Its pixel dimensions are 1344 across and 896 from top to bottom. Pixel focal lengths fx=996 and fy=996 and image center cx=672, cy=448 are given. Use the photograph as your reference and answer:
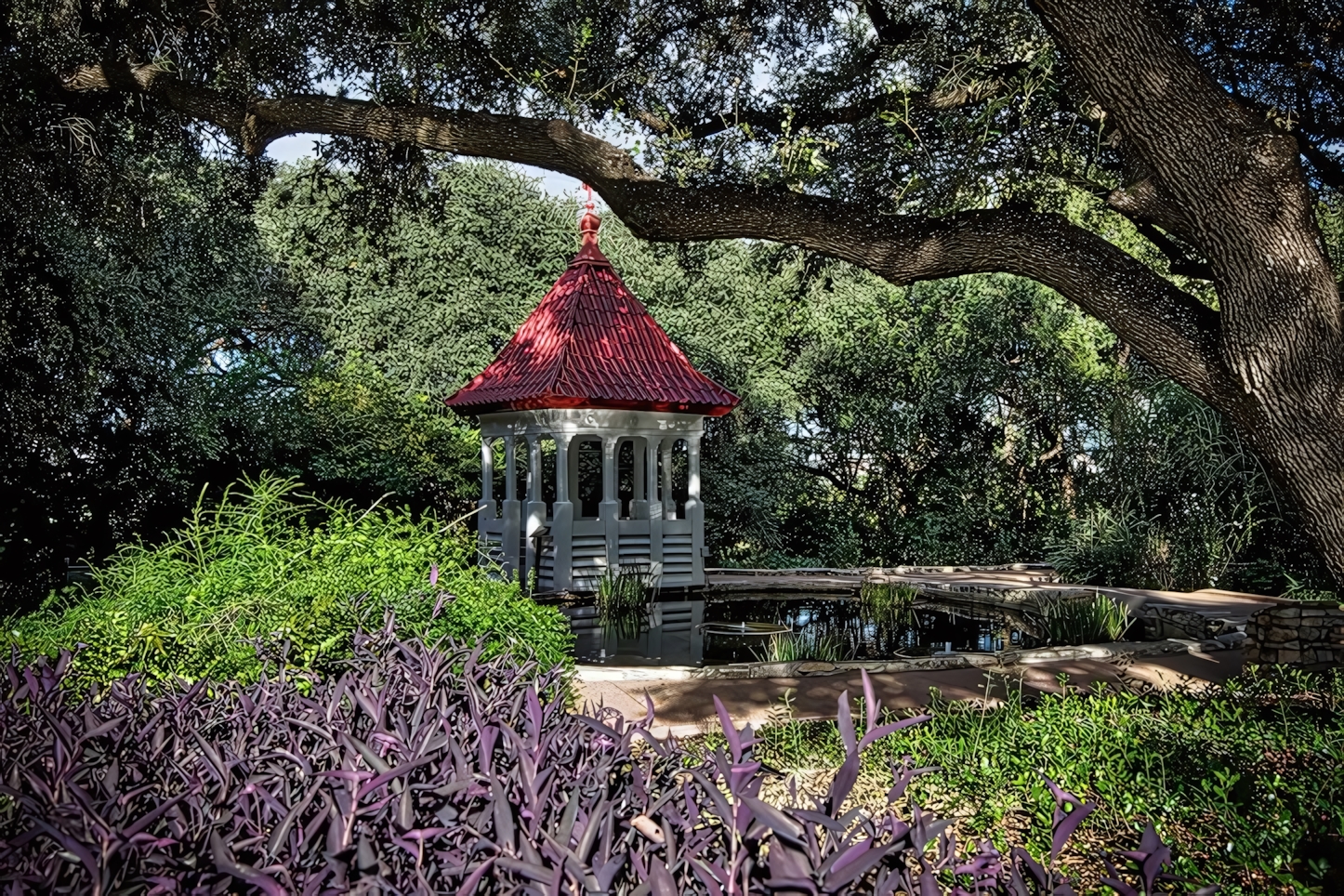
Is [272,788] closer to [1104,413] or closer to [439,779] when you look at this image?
[439,779]

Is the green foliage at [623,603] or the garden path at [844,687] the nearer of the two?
the garden path at [844,687]

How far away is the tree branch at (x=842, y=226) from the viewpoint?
12.2 feet

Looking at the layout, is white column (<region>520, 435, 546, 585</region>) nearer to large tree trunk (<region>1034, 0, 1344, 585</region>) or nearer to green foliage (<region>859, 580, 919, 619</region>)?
green foliage (<region>859, 580, 919, 619</region>)

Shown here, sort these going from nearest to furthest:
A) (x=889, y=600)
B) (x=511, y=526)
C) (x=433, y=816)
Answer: (x=433, y=816) → (x=889, y=600) → (x=511, y=526)

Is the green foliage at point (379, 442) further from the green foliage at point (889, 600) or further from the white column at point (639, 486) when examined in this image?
the green foliage at point (889, 600)

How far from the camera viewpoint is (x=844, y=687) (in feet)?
22.2

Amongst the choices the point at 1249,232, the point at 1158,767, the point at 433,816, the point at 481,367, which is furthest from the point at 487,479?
the point at 433,816

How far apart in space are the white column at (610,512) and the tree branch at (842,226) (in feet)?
26.8

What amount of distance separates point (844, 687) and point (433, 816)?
Result: 216 inches

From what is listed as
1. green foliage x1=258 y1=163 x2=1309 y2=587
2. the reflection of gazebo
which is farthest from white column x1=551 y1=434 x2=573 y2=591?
green foliage x1=258 y1=163 x2=1309 y2=587

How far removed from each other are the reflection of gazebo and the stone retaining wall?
7629 mm

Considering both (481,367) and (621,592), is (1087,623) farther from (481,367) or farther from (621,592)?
(481,367)

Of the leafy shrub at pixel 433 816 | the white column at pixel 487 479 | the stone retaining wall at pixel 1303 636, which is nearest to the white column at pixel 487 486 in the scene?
the white column at pixel 487 479

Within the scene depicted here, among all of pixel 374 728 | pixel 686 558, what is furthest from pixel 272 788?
pixel 686 558
